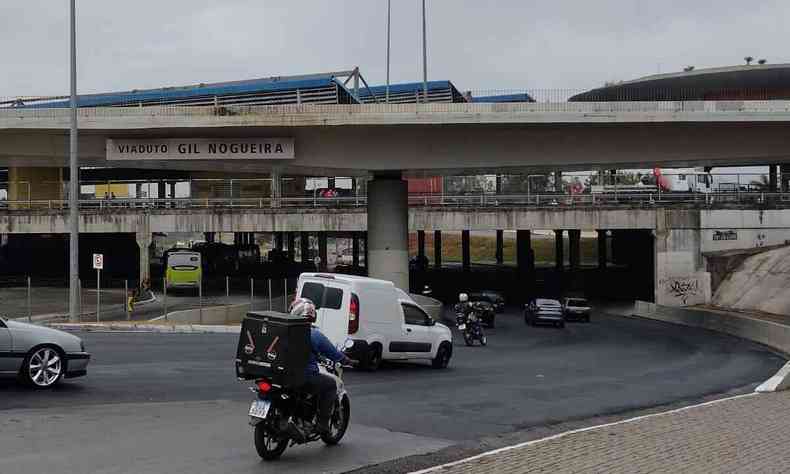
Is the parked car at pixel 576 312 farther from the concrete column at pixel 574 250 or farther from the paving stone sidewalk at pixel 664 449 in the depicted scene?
the concrete column at pixel 574 250

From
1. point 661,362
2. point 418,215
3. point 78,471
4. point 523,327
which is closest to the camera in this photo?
point 78,471

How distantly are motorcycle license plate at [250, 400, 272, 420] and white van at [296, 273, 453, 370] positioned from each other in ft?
32.8

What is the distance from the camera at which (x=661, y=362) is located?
2650cm

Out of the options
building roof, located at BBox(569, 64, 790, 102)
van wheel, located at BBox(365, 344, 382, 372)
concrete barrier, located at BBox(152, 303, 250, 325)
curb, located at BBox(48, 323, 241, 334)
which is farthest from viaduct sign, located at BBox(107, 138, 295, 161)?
building roof, located at BBox(569, 64, 790, 102)

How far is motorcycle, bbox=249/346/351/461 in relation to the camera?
9.88 metres

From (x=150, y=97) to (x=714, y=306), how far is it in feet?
128

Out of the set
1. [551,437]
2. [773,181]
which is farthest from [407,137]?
[773,181]

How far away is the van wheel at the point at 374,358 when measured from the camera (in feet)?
67.2

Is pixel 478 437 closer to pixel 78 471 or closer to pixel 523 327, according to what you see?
pixel 78 471

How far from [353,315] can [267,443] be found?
32.7ft

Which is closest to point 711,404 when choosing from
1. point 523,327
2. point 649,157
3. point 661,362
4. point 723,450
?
point 723,450

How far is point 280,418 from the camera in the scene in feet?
33.3

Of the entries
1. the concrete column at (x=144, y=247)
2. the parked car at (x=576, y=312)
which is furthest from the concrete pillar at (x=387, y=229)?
the concrete column at (x=144, y=247)

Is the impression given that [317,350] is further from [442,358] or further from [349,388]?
[442,358]
